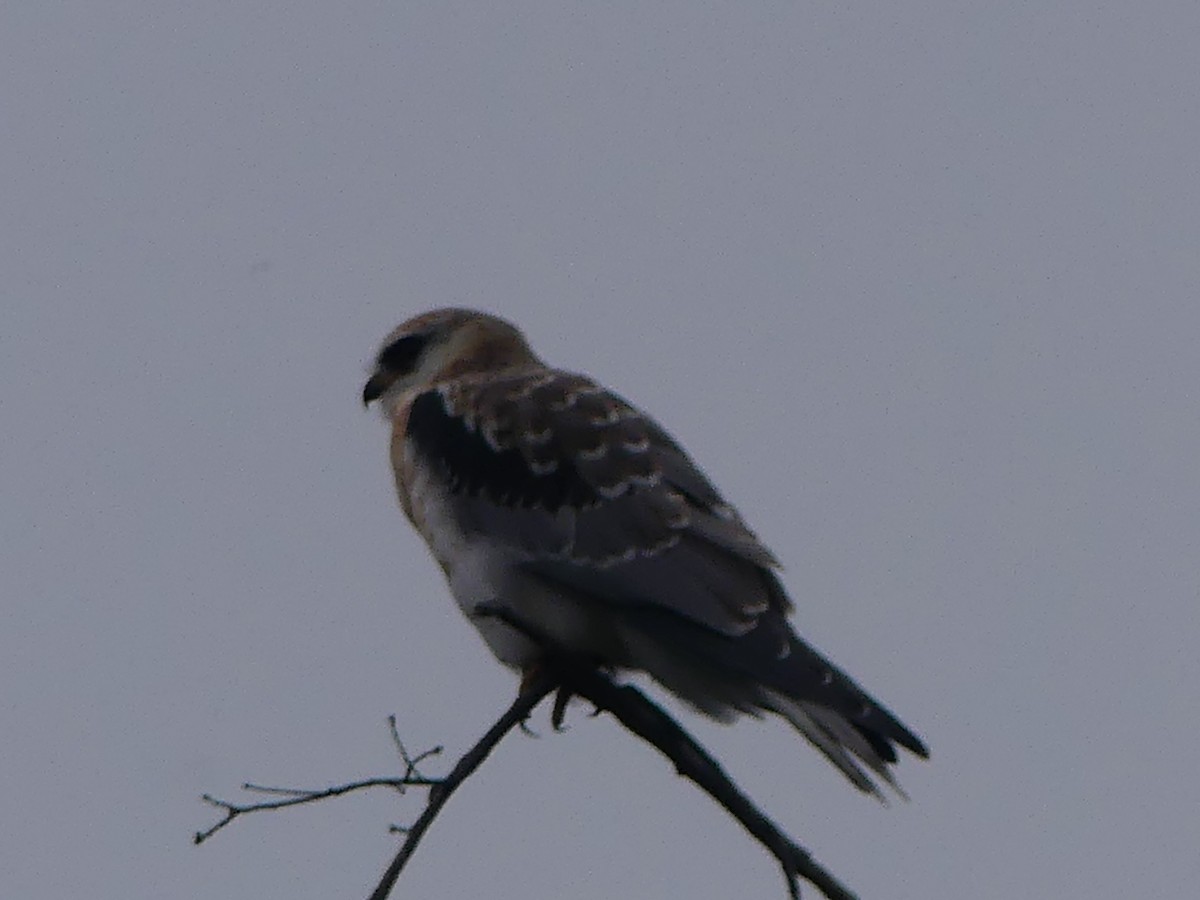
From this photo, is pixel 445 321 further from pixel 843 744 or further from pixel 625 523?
pixel 843 744

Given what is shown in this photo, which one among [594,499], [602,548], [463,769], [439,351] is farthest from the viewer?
[439,351]

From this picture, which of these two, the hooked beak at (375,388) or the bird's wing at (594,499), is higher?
the hooked beak at (375,388)

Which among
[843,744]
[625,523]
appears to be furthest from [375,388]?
[843,744]

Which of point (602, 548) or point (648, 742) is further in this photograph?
point (602, 548)

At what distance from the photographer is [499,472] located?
5.84 m

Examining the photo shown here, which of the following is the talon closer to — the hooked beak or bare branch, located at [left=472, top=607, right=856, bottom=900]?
bare branch, located at [left=472, top=607, right=856, bottom=900]

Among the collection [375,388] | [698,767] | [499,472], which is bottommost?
[698,767]

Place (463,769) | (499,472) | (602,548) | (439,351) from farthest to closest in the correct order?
(439,351) → (499,472) → (602,548) → (463,769)

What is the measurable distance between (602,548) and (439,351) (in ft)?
5.05

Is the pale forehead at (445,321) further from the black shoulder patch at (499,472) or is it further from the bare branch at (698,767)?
the bare branch at (698,767)

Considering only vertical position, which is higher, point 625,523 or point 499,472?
point 499,472

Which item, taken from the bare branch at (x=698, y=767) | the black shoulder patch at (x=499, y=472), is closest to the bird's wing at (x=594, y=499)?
the black shoulder patch at (x=499, y=472)

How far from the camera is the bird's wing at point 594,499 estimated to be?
5465 millimetres

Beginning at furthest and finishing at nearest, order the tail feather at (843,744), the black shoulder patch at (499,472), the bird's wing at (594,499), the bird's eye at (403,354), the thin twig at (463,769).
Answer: the bird's eye at (403,354) → the black shoulder patch at (499,472) → the bird's wing at (594,499) → the tail feather at (843,744) → the thin twig at (463,769)
